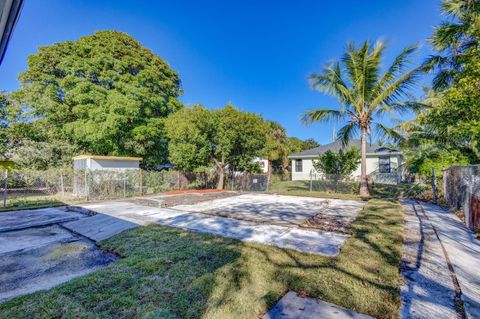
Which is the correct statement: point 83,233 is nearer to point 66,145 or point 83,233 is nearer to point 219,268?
point 219,268

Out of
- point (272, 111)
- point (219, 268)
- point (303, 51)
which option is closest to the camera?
point (219, 268)

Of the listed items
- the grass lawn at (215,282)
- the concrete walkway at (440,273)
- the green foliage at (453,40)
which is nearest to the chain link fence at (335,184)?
the green foliage at (453,40)

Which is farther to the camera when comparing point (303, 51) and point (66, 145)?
point (303, 51)

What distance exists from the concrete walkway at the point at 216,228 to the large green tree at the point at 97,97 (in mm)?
9844

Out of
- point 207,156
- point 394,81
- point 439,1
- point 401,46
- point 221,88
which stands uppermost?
point 221,88

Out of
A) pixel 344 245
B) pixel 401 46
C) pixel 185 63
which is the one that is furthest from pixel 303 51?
pixel 344 245

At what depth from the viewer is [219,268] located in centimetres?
332

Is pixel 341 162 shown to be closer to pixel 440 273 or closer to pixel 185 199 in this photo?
pixel 185 199

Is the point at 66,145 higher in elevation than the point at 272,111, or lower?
lower

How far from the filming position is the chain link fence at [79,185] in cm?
1105

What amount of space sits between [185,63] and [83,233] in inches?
749

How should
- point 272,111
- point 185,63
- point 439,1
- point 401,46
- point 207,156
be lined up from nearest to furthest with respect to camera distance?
point 439,1 → point 401,46 → point 207,156 → point 185,63 → point 272,111

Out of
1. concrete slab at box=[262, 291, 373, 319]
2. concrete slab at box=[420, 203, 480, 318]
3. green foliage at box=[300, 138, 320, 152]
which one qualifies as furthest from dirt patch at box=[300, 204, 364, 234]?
green foliage at box=[300, 138, 320, 152]

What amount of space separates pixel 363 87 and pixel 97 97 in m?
16.6
